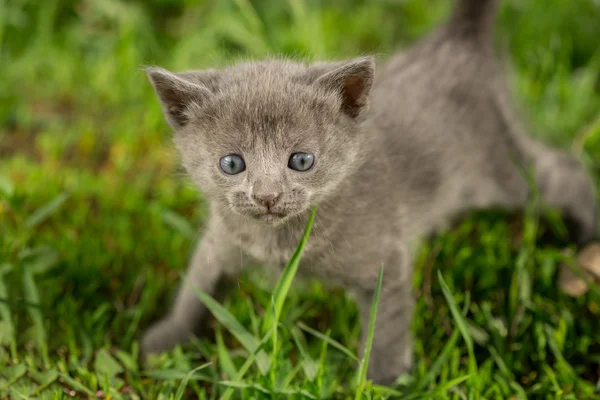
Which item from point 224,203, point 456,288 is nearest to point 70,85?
point 224,203

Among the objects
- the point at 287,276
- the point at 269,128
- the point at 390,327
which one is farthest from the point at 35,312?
the point at 390,327

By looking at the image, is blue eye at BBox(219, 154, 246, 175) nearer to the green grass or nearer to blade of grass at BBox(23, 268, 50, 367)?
the green grass

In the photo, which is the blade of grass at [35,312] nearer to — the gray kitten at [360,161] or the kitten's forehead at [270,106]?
the gray kitten at [360,161]

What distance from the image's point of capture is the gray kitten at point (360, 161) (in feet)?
6.70

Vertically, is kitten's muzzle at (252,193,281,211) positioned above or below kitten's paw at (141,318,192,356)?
above

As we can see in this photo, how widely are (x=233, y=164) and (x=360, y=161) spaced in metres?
0.49

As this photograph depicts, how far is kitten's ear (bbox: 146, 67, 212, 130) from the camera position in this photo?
2.05 m

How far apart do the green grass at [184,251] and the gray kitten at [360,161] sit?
189mm

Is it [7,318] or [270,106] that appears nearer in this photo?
[270,106]

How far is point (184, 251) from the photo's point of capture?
9.83 feet

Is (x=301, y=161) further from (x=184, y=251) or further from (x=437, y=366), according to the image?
(x=184, y=251)

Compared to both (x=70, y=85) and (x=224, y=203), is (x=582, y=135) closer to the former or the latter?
(x=224, y=203)

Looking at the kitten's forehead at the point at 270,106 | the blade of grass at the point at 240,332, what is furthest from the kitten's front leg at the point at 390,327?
the kitten's forehead at the point at 270,106

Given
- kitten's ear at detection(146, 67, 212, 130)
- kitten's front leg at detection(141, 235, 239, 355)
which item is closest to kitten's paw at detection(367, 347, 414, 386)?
kitten's front leg at detection(141, 235, 239, 355)
